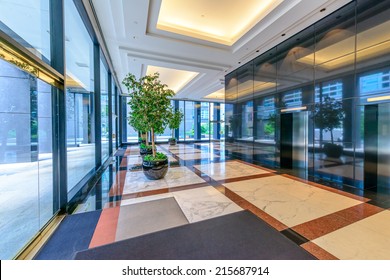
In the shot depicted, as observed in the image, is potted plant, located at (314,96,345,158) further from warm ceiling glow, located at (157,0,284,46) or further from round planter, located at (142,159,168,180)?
round planter, located at (142,159,168,180)

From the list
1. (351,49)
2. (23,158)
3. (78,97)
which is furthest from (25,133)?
(351,49)

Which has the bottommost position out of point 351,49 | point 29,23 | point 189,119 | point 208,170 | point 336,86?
point 208,170

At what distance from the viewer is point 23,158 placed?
90.0 inches

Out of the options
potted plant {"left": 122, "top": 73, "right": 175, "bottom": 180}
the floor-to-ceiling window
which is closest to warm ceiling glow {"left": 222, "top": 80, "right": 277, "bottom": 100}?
potted plant {"left": 122, "top": 73, "right": 175, "bottom": 180}

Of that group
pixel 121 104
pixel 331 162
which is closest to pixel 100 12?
pixel 331 162

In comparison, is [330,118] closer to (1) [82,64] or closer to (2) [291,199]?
(2) [291,199]

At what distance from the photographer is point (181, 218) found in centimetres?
271

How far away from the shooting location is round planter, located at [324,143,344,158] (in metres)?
4.46

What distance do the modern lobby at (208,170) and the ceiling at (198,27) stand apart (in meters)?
0.05

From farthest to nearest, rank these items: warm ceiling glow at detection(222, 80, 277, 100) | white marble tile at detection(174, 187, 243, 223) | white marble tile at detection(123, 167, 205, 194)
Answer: warm ceiling glow at detection(222, 80, 277, 100) < white marble tile at detection(123, 167, 205, 194) < white marble tile at detection(174, 187, 243, 223)

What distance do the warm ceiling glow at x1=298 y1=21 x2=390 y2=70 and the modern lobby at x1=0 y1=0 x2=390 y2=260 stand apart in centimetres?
2

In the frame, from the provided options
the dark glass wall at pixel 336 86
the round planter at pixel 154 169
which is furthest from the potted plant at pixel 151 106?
the dark glass wall at pixel 336 86

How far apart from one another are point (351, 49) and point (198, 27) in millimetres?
4509

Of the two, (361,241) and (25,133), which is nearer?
(361,241)
